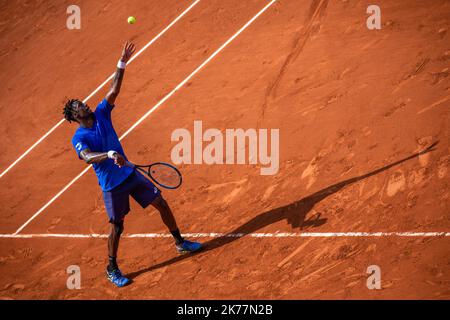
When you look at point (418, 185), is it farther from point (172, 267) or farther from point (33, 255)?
point (33, 255)

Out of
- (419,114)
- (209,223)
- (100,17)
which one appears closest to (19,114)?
(100,17)

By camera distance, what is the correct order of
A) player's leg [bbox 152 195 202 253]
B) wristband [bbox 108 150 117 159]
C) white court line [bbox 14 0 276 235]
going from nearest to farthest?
wristband [bbox 108 150 117 159] → player's leg [bbox 152 195 202 253] → white court line [bbox 14 0 276 235]

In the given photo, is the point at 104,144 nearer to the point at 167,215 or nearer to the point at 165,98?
the point at 167,215

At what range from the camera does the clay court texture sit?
20.4 feet

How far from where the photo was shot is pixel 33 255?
7.09 meters

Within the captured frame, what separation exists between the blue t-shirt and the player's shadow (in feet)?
4.12

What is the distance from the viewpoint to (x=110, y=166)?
599cm

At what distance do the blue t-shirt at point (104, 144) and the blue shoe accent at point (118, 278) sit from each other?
106cm

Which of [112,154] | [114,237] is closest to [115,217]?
[114,237]

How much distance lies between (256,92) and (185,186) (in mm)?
2196

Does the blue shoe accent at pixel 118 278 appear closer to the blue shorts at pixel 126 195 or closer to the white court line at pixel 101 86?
the blue shorts at pixel 126 195

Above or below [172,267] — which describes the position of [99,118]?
above

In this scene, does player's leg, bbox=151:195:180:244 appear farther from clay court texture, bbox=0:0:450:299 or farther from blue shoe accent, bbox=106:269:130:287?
blue shoe accent, bbox=106:269:130:287

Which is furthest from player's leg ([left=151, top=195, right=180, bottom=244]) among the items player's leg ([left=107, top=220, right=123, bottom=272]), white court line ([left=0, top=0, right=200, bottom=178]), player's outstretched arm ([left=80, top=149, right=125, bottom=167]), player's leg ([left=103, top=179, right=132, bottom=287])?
white court line ([left=0, top=0, right=200, bottom=178])
